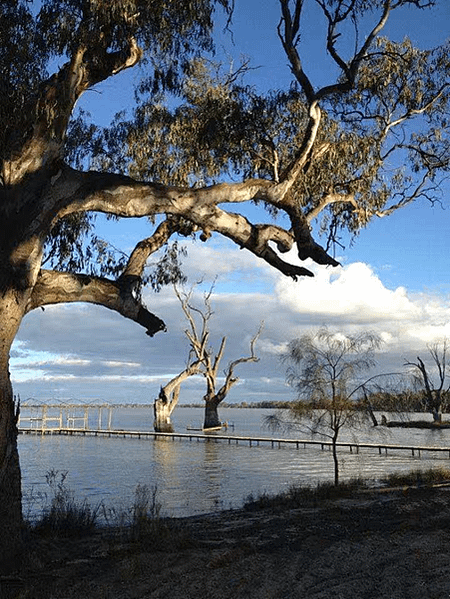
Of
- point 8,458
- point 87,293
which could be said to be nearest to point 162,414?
point 87,293

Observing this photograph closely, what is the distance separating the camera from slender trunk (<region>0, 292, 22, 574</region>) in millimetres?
7293

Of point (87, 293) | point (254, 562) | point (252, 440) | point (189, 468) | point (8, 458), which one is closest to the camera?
point (254, 562)

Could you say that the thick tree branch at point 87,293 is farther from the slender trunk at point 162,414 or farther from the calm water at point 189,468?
the slender trunk at point 162,414

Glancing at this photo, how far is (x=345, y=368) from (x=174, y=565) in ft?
32.1

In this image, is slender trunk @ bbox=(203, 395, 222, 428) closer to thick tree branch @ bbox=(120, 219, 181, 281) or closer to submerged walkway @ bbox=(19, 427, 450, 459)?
submerged walkway @ bbox=(19, 427, 450, 459)

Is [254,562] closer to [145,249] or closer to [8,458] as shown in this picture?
[8,458]

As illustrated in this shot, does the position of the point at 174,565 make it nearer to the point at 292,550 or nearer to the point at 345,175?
the point at 292,550

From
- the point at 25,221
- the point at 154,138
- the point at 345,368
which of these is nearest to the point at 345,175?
the point at 154,138

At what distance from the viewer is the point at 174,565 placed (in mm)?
6914

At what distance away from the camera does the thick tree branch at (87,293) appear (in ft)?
27.8

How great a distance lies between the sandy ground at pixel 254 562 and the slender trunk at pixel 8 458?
274 millimetres

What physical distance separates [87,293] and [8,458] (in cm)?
233

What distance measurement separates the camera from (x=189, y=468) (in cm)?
2733

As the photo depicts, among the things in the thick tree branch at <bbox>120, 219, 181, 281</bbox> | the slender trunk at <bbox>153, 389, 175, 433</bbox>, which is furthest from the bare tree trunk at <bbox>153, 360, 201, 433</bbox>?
the thick tree branch at <bbox>120, 219, 181, 281</bbox>
